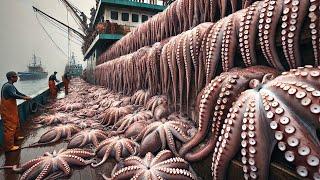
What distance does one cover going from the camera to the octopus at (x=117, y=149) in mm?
4363

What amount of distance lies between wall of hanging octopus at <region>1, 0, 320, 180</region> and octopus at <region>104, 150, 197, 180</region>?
0.01 metres

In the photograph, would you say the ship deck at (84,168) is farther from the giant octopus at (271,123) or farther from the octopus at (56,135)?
the octopus at (56,135)

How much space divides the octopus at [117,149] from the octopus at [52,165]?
0.27m

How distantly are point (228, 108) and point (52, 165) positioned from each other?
2.78m

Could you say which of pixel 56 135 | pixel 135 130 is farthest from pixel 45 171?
pixel 56 135

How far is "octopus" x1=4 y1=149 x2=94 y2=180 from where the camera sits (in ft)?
12.7

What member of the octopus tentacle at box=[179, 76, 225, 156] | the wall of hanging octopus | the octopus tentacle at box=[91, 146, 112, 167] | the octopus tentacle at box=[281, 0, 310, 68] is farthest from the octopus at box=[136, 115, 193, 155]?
the octopus tentacle at box=[281, 0, 310, 68]

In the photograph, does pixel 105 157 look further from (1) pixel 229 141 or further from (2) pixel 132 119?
(1) pixel 229 141

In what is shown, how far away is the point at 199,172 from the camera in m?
3.47

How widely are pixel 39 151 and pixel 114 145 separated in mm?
1883

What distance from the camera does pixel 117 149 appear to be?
174 inches

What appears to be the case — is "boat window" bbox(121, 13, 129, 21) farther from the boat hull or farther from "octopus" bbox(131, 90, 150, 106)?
the boat hull

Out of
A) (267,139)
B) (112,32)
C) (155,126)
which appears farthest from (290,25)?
(112,32)

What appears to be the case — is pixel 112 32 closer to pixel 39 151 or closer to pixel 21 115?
pixel 21 115
